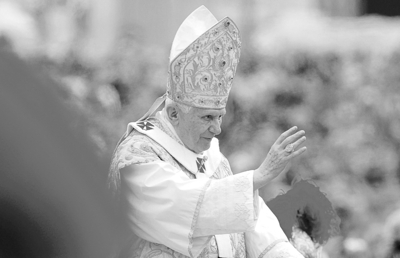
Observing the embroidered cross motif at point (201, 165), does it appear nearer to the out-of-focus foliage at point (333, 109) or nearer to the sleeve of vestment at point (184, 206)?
the sleeve of vestment at point (184, 206)

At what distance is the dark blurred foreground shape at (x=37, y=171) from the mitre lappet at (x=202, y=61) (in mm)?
2135

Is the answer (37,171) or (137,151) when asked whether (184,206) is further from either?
(37,171)

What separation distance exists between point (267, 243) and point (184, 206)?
71 centimetres

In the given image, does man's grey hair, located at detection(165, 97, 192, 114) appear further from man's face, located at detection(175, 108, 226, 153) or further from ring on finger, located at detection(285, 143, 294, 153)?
ring on finger, located at detection(285, 143, 294, 153)

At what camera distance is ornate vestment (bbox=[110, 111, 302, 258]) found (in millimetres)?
2848

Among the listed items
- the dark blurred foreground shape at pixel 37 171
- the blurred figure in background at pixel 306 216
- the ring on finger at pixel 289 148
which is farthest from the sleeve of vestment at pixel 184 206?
the dark blurred foreground shape at pixel 37 171

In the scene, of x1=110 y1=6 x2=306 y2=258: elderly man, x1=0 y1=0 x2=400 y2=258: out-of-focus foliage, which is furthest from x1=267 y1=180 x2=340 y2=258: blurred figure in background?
x1=0 y1=0 x2=400 y2=258: out-of-focus foliage

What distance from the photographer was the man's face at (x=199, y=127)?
10.6ft

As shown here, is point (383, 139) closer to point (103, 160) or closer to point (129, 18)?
point (129, 18)

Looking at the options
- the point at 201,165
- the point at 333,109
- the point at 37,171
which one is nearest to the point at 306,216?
the point at 201,165

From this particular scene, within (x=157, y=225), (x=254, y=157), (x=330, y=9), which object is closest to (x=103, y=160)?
(x=157, y=225)

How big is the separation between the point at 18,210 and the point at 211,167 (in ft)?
7.93

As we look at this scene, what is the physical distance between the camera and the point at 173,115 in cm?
334

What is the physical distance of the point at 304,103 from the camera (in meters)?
6.55
